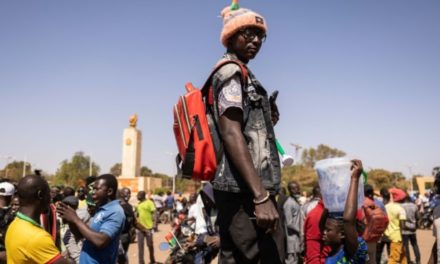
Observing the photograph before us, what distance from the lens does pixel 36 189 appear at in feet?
10.6

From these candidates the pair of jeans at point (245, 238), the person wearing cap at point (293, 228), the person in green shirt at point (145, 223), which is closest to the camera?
the pair of jeans at point (245, 238)

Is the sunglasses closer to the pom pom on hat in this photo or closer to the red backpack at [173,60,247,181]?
the pom pom on hat

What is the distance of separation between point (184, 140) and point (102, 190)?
2.25 metres

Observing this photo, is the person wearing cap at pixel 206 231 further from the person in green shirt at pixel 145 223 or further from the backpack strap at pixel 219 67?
the person in green shirt at pixel 145 223

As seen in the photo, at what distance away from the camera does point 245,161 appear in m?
2.11

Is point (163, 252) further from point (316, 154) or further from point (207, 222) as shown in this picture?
point (316, 154)

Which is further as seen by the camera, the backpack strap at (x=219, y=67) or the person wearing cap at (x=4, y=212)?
the person wearing cap at (x=4, y=212)

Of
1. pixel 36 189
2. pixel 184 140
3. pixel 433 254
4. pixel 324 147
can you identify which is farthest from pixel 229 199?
pixel 324 147

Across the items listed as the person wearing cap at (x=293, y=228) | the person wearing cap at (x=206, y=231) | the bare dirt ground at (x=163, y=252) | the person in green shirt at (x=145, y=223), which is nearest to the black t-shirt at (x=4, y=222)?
the person wearing cap at (x=206, y=231)

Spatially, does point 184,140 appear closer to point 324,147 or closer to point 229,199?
point 229,199

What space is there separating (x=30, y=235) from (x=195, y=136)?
1594mm

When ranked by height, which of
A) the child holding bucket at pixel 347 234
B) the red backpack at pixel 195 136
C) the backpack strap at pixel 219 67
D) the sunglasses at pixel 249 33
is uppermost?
the sunglasses at pixel 249 33

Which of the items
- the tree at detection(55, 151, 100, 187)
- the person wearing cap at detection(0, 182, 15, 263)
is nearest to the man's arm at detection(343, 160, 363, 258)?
the person wearing cap at detection(0, 182, 15, 263)

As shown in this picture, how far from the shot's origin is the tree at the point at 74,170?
49.2 metres
